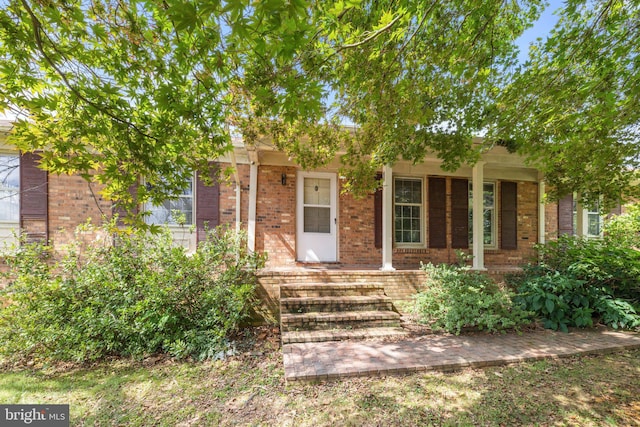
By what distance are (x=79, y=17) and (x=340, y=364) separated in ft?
13.1

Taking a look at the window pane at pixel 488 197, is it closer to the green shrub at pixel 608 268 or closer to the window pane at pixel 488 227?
the window pane at pixel 488 227

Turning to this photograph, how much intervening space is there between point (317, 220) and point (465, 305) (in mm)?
3629

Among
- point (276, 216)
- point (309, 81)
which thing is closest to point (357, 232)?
point (276, 216)

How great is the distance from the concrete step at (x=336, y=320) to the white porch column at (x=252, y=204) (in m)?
2.07

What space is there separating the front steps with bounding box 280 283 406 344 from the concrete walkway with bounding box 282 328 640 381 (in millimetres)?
232

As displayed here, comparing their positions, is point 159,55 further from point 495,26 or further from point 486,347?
point 486,347

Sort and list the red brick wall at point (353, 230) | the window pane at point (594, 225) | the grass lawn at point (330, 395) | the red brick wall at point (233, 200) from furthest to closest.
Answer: the window pane at point (594, 225) → the red brick wall at point (353, 230) → the red brick wall at point (233, 200) → the grass lawn at point (330, 395)

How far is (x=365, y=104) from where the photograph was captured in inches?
150

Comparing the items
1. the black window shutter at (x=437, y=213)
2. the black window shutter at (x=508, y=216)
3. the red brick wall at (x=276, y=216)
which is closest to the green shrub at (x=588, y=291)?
the black window shutter at (x=508, y=216)

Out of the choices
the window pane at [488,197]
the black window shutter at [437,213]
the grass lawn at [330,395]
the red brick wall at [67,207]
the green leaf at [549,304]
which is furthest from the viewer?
the window pane at [488,197]

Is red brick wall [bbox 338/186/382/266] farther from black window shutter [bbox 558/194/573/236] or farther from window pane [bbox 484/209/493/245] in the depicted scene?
black window shutter [bbox 558/194/573/236]

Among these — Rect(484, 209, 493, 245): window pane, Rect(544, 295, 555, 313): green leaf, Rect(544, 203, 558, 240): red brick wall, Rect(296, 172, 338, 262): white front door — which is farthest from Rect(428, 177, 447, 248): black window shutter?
Rect(544, 203, 558, 240): red brick wall

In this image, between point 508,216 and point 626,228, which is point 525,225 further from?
point 626,228

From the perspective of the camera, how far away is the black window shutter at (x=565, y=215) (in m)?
8.06
